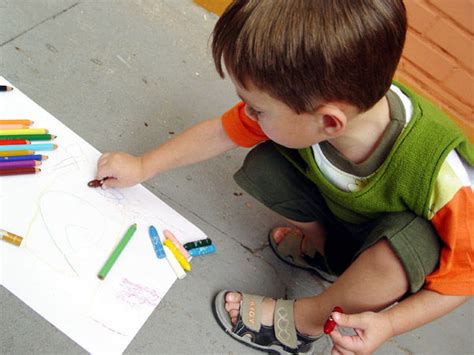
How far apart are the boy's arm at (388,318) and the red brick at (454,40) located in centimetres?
60

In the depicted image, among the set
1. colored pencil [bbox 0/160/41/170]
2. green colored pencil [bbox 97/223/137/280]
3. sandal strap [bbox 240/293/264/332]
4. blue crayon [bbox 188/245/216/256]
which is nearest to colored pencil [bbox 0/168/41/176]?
colored pencil [bbox 0/160/41/170]

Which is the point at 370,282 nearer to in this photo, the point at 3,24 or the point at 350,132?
the point at 350,132

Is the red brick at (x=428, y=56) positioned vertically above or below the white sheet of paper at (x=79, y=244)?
above

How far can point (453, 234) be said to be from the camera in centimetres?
65

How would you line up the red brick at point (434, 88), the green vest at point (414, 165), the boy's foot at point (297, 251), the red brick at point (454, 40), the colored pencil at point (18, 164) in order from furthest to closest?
1. the red brick at point (434, 88)
2. the red brick at point (454, 40)
3. the boy's foot at point (297, 251)
4. the colored pencil at point (18, 164)
5. the green vest at point (414, 165)

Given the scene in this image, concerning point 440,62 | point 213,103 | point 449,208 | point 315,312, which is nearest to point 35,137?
point 213,103

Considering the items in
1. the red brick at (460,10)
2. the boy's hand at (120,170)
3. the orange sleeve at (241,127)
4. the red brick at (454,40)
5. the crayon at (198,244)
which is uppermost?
the red brick at (460,10)

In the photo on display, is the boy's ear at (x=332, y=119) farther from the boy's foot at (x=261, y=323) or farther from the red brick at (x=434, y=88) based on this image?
the red brick at (x=434, y=88)

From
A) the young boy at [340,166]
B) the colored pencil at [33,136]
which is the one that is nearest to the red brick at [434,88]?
the young boy at [340,166]

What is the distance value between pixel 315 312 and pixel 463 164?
1.02 feet

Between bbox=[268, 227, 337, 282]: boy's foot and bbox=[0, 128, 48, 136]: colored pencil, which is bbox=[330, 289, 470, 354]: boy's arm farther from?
bbox=[0, 128, 48, 136]: colored pencil

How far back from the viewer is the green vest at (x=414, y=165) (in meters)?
0.64

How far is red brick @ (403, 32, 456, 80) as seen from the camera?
1.10m

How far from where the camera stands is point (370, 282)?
0.70 m
